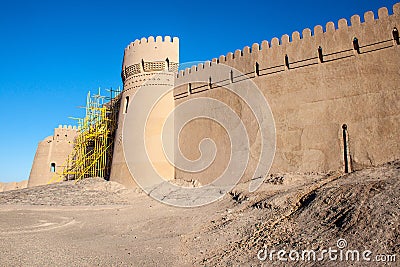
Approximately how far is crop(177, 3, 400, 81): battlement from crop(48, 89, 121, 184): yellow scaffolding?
26.0ft

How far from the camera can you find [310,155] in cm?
927

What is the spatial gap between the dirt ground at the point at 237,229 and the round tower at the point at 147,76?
3.74m

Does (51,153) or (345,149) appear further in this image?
(51,153)

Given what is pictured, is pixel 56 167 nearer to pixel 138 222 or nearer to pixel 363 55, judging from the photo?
pixel 138 222

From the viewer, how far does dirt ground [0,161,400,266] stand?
4609 mm

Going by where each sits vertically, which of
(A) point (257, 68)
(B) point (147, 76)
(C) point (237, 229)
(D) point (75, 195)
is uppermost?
(B) point (147, 76)

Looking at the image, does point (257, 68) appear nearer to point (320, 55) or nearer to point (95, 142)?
point (320, 55)

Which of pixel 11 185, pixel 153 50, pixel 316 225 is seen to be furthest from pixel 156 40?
pixel 11 185

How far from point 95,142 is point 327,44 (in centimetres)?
1224

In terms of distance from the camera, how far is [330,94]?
30.4ft

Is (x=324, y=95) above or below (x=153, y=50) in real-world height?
below

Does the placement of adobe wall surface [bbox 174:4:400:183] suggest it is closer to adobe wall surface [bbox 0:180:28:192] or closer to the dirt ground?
the dirt ground

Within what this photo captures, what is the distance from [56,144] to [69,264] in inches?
705

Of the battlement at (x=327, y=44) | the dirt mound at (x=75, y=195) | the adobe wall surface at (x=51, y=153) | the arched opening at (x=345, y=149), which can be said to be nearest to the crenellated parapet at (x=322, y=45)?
the battlement at (x=327, y=44)
